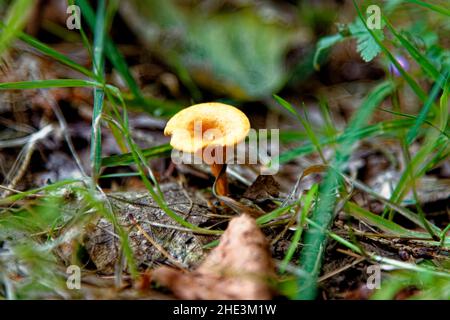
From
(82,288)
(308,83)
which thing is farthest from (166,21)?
(82,288)

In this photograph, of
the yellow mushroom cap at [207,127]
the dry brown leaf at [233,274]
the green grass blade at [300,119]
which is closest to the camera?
the dry brown leaf at [233,274]
